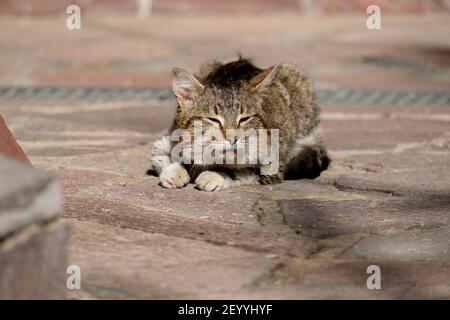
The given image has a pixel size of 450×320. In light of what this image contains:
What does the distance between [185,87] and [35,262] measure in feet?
7.93

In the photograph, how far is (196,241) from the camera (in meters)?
3.71

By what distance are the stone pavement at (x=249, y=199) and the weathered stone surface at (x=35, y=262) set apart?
12.8 inches

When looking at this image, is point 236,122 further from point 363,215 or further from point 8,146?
point 8,146

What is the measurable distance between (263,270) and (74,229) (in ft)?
2.74

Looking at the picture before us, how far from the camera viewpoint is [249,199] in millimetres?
4527

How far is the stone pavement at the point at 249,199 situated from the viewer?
329cm

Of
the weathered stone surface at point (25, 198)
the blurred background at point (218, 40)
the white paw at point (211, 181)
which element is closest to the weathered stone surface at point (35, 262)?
the weathered stone surface at point (25, 198)

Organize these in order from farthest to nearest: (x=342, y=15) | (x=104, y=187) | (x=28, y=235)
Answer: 1. (x=342, y=15)
2. (x=104, y=187)
3. (x=28, y=235)

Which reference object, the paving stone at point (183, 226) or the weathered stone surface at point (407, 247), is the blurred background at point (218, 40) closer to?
the paving stone at point (183, 226)

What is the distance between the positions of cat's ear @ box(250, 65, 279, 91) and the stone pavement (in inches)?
20.4

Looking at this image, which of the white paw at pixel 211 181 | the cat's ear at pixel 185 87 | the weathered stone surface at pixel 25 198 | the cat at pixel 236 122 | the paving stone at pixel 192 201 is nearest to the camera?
the weathered stone surface at pixel 25 198

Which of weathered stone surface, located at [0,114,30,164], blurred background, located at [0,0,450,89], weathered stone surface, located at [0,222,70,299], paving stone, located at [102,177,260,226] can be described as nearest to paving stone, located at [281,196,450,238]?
paving stone, located at [102,177,260,226]

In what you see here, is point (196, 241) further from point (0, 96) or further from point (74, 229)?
point (0, 96)

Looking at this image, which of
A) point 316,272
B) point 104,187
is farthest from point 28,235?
point 104,187
